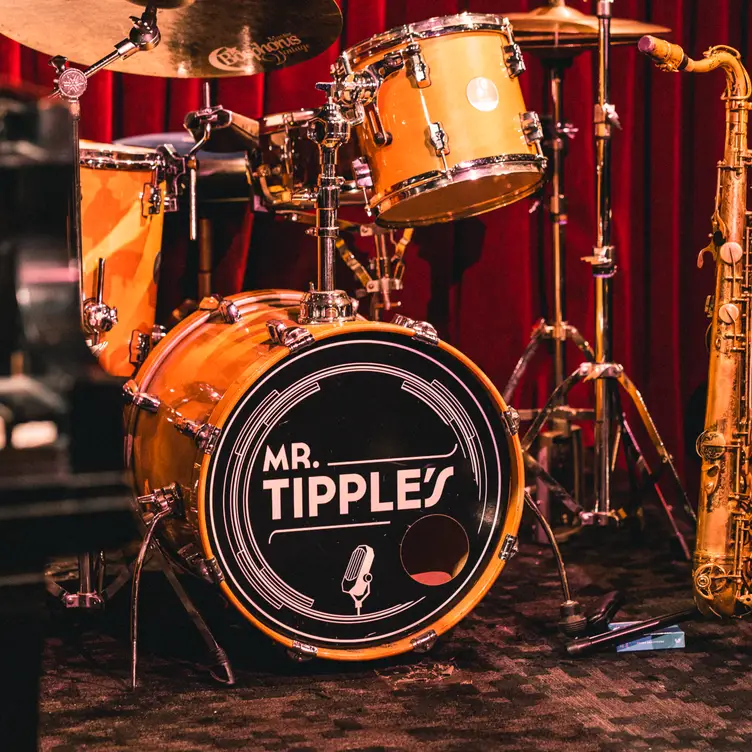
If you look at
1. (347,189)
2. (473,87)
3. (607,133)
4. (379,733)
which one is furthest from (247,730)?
(607,133)

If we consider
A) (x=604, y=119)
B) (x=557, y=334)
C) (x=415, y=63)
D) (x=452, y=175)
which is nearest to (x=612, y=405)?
(x=557, y=334)

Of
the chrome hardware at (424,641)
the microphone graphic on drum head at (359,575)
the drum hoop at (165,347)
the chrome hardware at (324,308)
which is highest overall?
the chrome hardware at (324,308)

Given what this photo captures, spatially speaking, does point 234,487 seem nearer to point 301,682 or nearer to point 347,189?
point 301,682

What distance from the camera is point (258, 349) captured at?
2.38 m

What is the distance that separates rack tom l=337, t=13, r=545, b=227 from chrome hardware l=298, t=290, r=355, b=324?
33cm

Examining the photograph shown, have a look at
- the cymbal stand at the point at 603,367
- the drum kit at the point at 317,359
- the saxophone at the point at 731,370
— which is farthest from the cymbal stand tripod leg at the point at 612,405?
the drum kit at the point at 317,359

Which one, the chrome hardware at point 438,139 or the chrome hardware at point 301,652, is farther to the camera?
the chrome hardware at point 438,139

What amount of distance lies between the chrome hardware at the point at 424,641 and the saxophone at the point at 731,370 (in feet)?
2.16

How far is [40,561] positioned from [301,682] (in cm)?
129

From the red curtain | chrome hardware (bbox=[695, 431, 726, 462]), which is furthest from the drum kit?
the red curtain

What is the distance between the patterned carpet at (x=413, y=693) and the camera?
2.14 m

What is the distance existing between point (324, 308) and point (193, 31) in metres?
0.85

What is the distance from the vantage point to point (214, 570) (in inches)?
90.4

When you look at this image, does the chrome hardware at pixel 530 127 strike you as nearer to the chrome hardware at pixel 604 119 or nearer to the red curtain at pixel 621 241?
the chrome hardware at pixel 604 119
